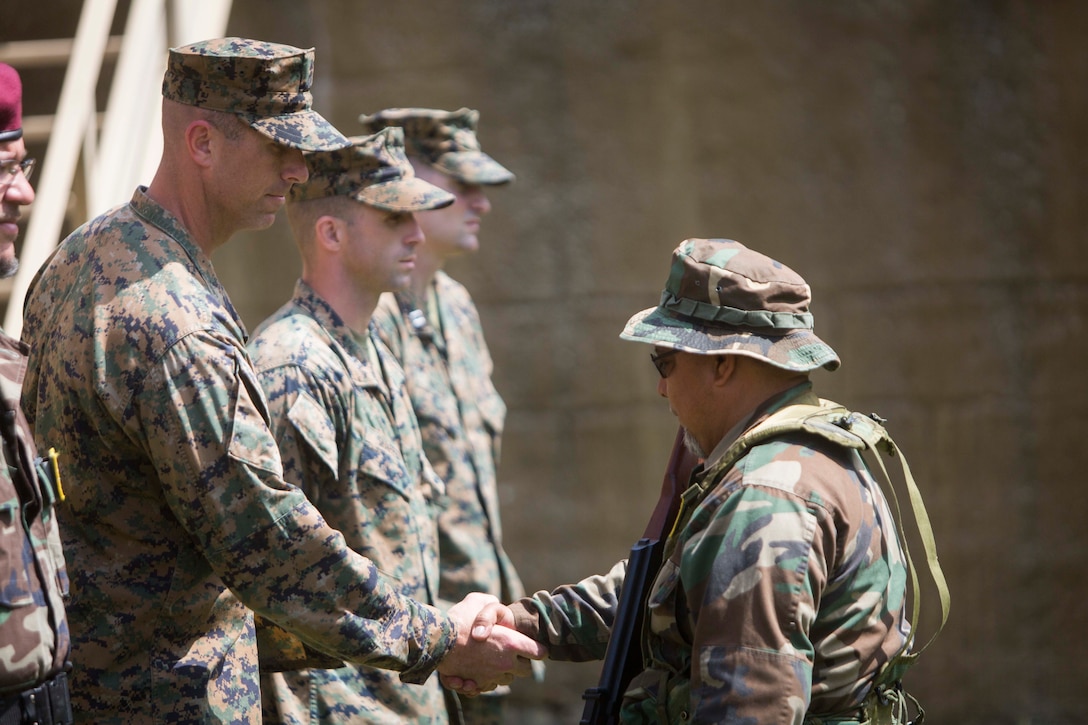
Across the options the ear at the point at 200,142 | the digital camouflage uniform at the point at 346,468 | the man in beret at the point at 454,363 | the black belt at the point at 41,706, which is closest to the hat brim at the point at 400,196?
the digital camouflage uniform at the point at 346,468

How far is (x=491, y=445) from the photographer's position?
535 cm

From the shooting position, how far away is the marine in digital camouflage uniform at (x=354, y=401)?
142 inches

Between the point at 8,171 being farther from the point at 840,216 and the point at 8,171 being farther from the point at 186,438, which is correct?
the point at 840,216

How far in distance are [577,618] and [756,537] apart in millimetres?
934

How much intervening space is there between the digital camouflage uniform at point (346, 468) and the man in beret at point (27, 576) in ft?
3.32

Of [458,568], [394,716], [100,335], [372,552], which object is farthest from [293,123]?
[458,568]

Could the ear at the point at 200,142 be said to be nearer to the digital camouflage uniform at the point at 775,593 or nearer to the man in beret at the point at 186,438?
the man in beret at the point at 186,438

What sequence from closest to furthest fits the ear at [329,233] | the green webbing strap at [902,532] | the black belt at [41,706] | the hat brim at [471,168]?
the black belt at [41,706]
the green webbing strap at [902,532]
the ear at [329,233]
the hat brim at [471,168]

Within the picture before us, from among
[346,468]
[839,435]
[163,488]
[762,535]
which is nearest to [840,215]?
[346,468]

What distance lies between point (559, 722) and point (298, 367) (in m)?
3.42

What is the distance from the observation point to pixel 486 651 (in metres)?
3.30

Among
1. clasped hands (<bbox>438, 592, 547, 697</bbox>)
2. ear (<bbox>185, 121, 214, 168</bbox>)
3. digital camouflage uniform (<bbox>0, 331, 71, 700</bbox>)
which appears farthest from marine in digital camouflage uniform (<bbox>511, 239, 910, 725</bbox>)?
digital camouflage uniform (<bbox>0, 331, 71, 700</bbox>)

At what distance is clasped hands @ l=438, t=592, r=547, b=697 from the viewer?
326 centimetres

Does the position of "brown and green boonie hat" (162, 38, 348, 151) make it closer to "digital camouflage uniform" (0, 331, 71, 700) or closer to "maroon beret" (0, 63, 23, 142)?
"maroon beret" (0, 63, 23, 142)
